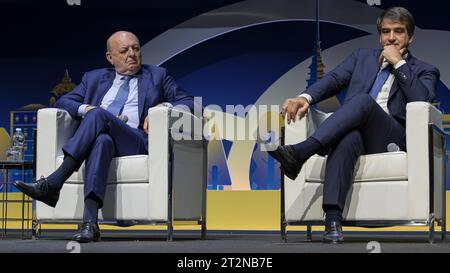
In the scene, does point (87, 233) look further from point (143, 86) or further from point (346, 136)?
point (346, 136)

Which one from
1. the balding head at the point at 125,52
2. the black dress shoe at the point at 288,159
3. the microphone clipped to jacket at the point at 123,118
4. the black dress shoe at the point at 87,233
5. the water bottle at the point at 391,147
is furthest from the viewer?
the balding head at the point at 125,52

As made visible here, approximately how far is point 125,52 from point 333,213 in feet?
5.18

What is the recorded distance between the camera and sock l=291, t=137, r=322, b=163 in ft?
11.3

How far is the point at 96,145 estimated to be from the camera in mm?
→ 3834

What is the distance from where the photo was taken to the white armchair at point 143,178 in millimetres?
3980

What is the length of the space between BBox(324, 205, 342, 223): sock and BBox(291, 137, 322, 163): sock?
0.85 feet

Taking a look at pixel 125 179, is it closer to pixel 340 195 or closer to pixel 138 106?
pixel 138 106

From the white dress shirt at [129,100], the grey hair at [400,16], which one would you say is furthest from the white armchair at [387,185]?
the white dress shirt at [129,100]

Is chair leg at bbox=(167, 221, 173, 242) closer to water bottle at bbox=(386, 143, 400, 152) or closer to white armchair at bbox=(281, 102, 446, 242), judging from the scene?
white armchair at bbox=(281, 102, 446, 242)

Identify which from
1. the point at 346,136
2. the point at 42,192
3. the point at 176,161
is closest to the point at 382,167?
the point at 346,136

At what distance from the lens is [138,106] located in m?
4.38

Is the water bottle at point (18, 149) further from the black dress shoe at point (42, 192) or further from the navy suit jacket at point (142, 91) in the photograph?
the black dress shoe at point (42, 192)

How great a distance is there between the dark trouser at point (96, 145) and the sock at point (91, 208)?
26 mm
